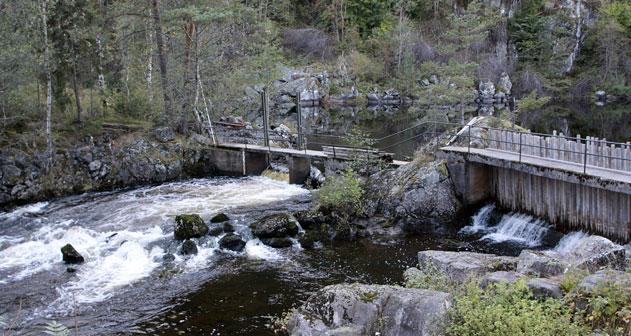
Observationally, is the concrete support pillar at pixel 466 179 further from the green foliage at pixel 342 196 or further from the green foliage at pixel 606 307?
the green foliage at pixel 606 307

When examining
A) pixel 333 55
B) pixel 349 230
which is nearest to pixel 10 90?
pixel 349 230

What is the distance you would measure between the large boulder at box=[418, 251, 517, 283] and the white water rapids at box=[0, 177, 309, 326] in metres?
6.17

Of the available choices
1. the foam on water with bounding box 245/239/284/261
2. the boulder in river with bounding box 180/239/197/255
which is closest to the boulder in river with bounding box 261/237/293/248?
the foam on water with bounding box 245/239/284/261

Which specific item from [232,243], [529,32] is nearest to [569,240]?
[232,243]

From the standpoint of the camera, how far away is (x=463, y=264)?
33.9 feet

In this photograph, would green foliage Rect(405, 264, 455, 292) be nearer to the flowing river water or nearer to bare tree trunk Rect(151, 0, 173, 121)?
the flowing river water

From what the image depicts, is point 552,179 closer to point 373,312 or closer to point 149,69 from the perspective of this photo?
point 373,312

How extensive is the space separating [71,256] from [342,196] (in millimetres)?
8243

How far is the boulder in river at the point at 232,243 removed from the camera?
1654 centimetres

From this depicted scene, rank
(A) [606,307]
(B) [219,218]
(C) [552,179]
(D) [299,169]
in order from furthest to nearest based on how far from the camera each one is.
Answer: (D) [299,169]
(B) [219,218]
(C) [552,179]
(A) [606,307]

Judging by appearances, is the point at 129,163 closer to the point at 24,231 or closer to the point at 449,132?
the point at 24,231

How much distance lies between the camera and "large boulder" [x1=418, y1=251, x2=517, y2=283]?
10.0 m

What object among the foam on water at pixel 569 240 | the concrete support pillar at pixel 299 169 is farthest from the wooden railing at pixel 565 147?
the concrete support pillar at pixel 299 169

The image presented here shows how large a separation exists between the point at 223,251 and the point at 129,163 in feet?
34.9
